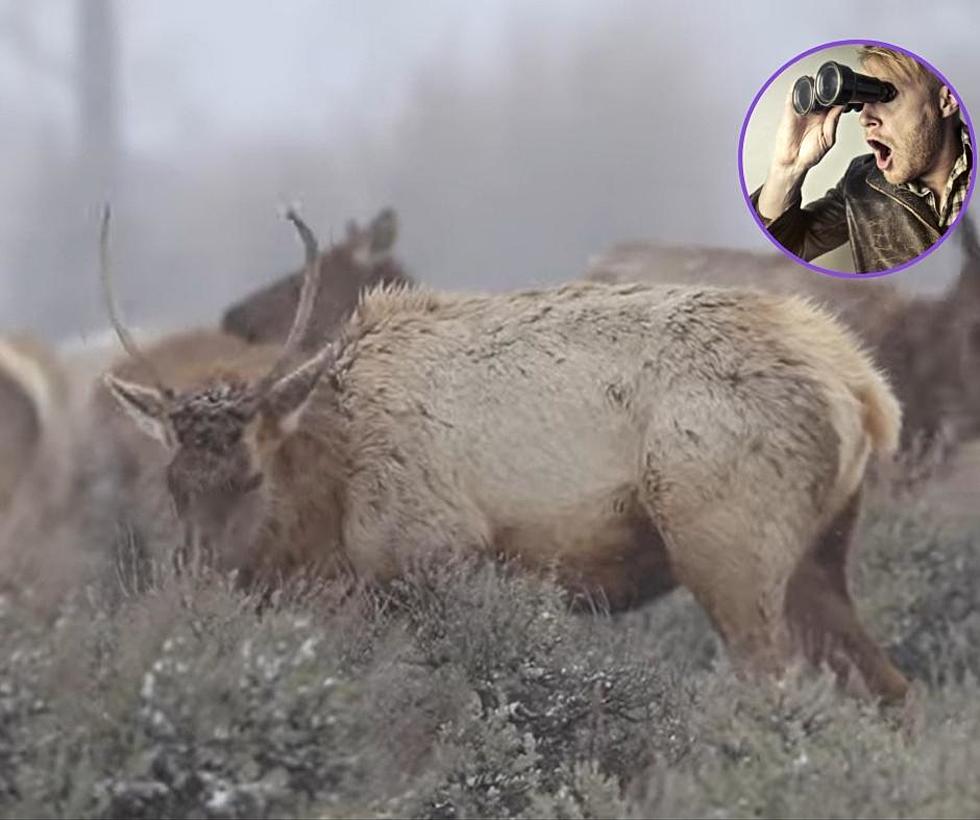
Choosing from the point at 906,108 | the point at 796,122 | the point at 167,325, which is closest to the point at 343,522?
the point at 167,325

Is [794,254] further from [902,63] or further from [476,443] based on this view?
[476,443]

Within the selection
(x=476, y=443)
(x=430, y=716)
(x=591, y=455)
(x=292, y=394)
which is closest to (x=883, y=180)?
(x=591, y=455)

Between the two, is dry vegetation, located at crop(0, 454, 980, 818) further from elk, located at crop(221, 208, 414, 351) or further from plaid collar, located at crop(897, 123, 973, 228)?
plaid collar, located at crop(897, 123, 973, 228)

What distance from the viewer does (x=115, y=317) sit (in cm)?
507

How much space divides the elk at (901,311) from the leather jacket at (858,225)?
0.10m

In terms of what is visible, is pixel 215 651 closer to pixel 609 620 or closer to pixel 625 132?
pixel 609 620

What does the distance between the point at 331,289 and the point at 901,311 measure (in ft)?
7.24

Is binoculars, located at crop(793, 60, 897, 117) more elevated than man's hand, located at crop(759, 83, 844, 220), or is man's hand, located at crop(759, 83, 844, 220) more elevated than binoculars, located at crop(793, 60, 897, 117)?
binoculars, located at crop(793, 60, 897, 117)

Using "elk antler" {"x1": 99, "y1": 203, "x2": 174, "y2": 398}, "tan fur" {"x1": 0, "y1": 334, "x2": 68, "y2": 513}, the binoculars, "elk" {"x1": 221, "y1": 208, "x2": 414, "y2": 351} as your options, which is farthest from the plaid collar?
"tan fur" {"x1": 0, "y1": 334, "x2": 68, "y2": 513}

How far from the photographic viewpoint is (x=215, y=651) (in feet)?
14.2

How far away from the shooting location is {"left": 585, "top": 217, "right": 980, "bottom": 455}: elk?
17.2ft

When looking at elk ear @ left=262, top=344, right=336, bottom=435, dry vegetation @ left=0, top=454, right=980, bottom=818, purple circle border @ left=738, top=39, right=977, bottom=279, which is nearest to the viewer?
dry vegetation @ left=0, top=454, right=980, bottom=818

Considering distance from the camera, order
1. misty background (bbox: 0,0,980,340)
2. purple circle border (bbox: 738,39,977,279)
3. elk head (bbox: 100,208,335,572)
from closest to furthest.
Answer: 1. elk head (bbox: 100,208,335,572)
2. misty background (bbox: 0,0,980,340)
3. purple circle border (bbox: 738,39,977,279)

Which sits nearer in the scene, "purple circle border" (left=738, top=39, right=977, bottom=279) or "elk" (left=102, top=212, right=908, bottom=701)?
"elk" (left=102, top=212, right=908, bottom=701)
